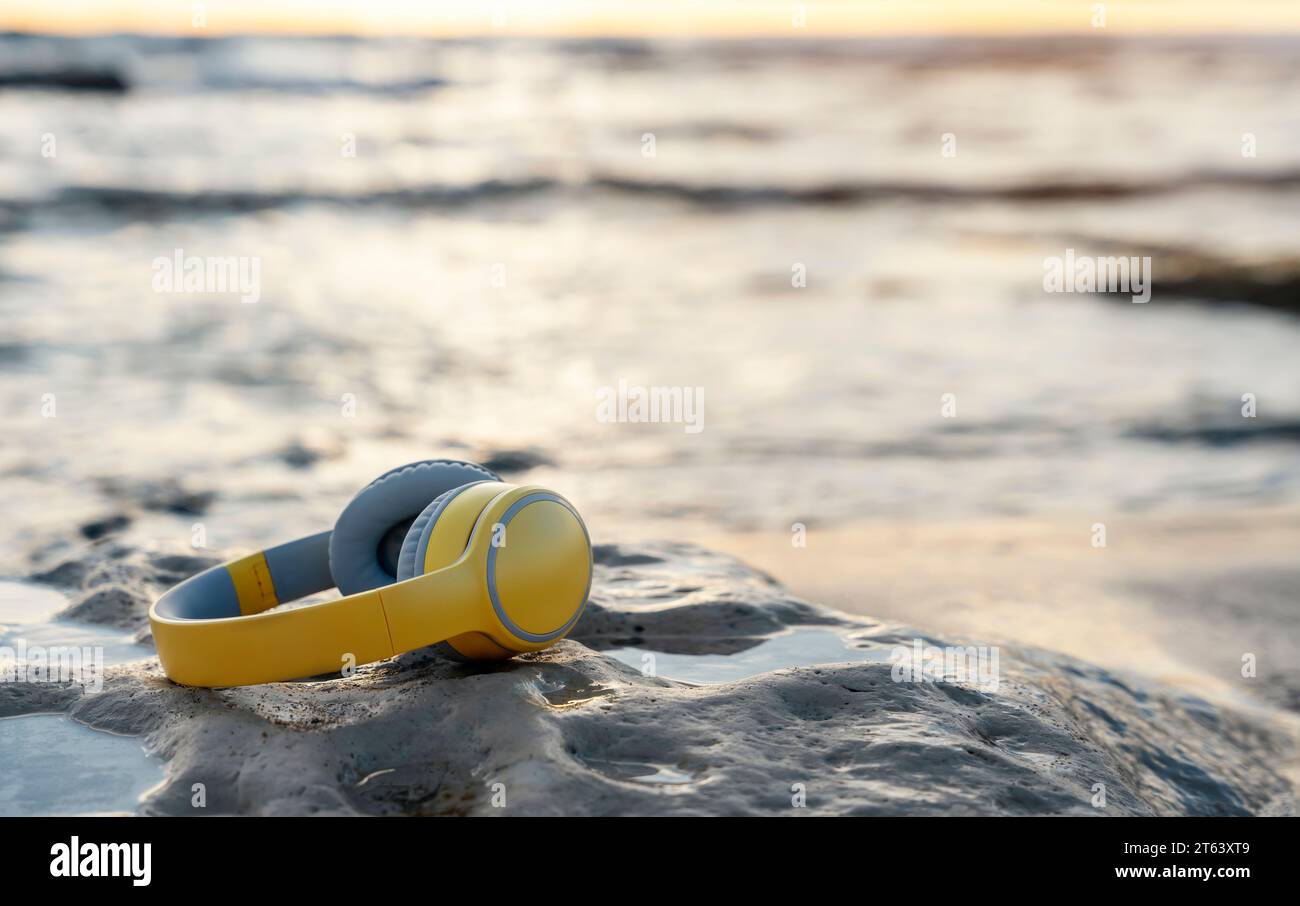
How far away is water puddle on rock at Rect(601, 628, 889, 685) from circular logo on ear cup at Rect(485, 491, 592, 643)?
1.25 ft

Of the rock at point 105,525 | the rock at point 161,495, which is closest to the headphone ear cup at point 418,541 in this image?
the rock at point 105,525

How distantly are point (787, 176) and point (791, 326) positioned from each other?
10725 mm

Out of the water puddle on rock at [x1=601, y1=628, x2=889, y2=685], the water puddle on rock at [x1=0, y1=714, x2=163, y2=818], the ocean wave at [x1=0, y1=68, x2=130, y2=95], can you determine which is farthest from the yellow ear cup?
the ocean wave at [x1=0, y1=68, x2=130, y2=95]

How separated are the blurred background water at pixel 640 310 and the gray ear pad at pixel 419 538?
2.40 metres

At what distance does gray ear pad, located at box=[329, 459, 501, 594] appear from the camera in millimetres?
2562

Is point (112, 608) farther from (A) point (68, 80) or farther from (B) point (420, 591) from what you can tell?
(A) point (68, 80)

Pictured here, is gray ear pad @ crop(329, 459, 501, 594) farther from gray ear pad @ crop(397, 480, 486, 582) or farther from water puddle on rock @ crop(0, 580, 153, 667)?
water puddle on rock @ crop(0, 580, 153, 667)

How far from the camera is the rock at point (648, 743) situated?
1990 millimetres

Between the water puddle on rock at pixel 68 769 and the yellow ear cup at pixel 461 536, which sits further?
the yellow ear cup at pixel 461 536

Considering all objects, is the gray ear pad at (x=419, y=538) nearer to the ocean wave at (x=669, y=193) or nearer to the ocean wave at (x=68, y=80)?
the ocean wave at (x=669, y=193)

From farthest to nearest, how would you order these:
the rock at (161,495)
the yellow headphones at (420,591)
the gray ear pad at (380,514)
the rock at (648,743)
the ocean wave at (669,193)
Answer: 1. the ocean wave at (669,193)
2. the rock at (161,495)
3. the gray ear pad at (380,514)
4. the yellow headphones at (420,591)
5. the rock at (648,743)

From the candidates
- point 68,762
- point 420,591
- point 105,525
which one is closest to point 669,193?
point 105,525

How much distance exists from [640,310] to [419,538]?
779 cm
